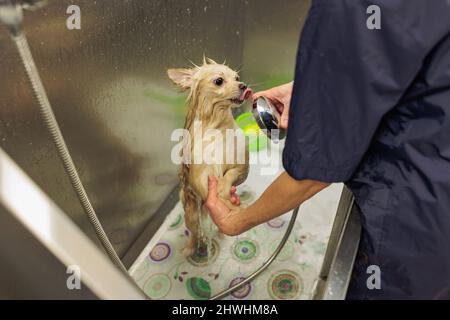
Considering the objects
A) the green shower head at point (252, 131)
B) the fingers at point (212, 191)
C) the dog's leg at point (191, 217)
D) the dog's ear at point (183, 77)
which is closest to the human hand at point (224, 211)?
the fingers at point (212, 191)

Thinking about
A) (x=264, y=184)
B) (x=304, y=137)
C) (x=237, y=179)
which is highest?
(x=304, y=137)

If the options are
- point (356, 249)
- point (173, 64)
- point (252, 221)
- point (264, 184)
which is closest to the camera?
point (356, 249)

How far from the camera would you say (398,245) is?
24.4 inches

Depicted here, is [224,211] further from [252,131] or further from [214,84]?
[252,131]

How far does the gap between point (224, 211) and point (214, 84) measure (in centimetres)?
28

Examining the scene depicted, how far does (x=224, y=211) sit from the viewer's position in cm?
85

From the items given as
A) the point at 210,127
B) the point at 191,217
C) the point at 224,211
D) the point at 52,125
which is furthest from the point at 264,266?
the point at 52,125

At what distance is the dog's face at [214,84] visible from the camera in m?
0.86

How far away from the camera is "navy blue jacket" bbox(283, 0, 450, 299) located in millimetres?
460

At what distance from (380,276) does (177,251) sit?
697 mm

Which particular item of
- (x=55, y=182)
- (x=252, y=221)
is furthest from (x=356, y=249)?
(x=55, y=182)

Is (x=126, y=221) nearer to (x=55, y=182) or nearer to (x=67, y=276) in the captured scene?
(x=55, y=182)

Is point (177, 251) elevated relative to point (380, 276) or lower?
lower

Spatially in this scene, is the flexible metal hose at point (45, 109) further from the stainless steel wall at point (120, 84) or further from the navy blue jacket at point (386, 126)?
the navy blue jacket at point (386, 126)
